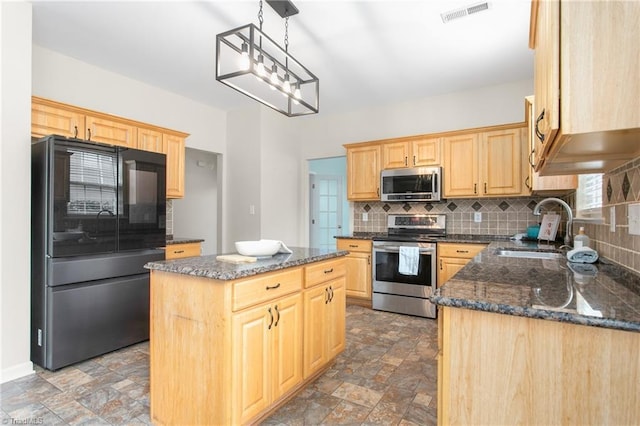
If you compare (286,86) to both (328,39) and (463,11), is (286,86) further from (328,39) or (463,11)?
(463,11)

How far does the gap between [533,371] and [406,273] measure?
8.98 feet

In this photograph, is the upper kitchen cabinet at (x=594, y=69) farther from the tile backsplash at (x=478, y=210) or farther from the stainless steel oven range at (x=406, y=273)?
the tile backsplash at (x=478, y=210)

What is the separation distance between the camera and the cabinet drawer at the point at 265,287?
160 centimetres

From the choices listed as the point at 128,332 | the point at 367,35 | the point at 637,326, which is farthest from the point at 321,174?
the point at 637,326

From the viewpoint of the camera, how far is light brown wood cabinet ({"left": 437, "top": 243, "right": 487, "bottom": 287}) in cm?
344

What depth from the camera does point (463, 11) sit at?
7.95ft

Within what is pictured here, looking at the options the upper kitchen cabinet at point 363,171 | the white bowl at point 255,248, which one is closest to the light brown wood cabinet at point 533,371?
the white bowl at point 255,248

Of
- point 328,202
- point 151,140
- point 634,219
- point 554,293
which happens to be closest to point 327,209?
point 328,202

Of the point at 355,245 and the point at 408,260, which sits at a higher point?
the point at 355,245

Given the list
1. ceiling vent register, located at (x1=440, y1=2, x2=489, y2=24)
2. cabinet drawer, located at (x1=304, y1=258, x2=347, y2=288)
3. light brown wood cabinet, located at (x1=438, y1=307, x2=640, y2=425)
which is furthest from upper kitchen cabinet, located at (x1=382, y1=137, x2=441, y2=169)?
light brown wood cabinet, located at (x1=438, y1=307, x2=640, y2=425)

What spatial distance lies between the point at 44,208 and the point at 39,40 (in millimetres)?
1604

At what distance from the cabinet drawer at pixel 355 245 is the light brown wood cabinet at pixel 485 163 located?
1090 mm

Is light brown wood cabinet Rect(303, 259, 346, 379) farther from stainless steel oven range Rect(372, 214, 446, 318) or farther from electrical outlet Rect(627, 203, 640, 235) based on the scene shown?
electrical outlet Rect(627, 203, 640, 235)

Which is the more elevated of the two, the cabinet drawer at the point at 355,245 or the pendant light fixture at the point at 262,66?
the pendant light fixture at the point at 262,66
